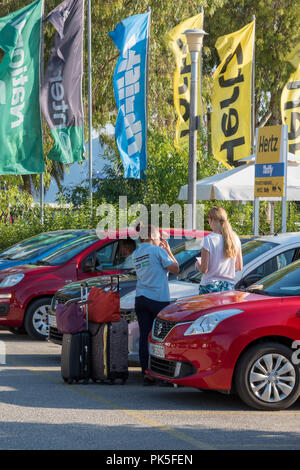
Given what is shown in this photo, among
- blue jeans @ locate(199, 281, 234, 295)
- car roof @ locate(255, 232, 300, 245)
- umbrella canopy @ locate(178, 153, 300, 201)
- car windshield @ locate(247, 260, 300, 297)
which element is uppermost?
umbrella canopy @ locate(178, 153, 300, 201)

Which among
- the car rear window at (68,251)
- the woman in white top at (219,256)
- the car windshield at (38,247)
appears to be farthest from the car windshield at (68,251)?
the woman in white top at (219,256)

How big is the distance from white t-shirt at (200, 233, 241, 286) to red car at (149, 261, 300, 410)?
3.66 ft

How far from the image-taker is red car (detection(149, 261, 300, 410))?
7.85 metres

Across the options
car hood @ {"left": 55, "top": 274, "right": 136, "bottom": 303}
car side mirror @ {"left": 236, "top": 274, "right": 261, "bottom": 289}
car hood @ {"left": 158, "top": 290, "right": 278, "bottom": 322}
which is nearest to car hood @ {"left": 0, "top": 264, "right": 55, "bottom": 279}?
car hood @ {"left": 55, "top": 274, "right": 136, "bottom": 303}

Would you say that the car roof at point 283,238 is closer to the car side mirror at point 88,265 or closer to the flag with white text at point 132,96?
the car side mirror at point 88,265

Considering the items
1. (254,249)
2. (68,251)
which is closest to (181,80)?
(68,251)

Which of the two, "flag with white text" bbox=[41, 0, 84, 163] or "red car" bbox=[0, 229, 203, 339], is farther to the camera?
"flag with white text" bbox=[41, 0, 84, 163]

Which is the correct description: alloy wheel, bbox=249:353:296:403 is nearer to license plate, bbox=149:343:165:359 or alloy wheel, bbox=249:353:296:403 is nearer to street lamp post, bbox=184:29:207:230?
license plate, bbox=149:343:165:359

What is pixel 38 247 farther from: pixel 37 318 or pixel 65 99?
pixel 65 99

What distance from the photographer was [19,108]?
68.7ft

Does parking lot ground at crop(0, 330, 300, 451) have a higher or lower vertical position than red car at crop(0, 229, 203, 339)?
lower

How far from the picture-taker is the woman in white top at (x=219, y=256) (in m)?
9.22

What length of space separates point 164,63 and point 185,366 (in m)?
21.3

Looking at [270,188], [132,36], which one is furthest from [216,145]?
[270,188]
